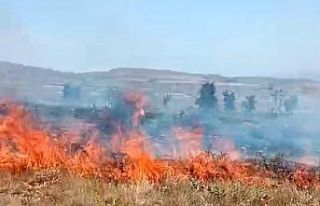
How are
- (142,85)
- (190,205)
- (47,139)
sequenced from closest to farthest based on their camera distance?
(190,205), (47,139), (142,85)

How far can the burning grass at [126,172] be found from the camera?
8.69 m

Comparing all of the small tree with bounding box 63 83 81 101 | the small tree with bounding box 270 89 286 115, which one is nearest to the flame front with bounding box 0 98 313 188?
the small tree with bounding box 63 83 81 101

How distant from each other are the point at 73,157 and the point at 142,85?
7101 mm

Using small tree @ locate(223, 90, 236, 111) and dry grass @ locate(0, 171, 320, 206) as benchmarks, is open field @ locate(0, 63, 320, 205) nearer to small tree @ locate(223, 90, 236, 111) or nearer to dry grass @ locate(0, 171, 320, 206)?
dry grass @ locate(0, 171, 320, 206)

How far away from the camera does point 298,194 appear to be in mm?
9133

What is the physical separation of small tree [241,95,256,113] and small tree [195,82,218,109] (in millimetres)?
921

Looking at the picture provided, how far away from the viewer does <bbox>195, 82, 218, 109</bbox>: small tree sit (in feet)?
58.9

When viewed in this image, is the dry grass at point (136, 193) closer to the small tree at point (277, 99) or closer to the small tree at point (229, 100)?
the small tree at point (229, 100)

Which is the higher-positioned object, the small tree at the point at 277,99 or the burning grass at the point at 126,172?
the small tree at the point at 277,99

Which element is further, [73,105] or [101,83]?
[101,83]

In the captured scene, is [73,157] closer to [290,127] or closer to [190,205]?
[190,205]

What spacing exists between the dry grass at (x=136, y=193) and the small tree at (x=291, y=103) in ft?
28.0

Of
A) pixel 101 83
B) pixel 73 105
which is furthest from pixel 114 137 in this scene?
pixel 101 83

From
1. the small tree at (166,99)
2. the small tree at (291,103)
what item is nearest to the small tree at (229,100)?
the small tree at (291,103)
